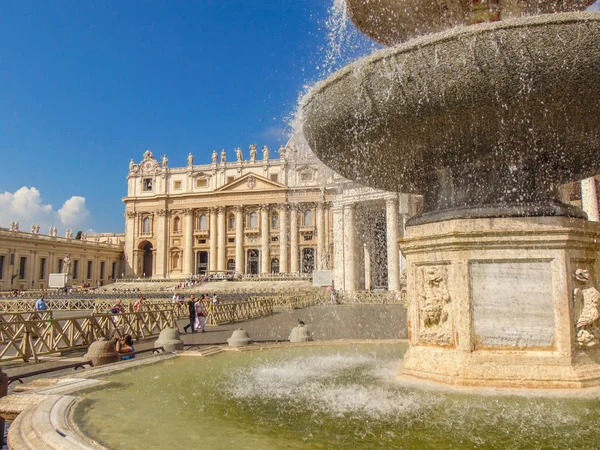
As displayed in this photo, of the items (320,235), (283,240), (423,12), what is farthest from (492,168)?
(283,240)

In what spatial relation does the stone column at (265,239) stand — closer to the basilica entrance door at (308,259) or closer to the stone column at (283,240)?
the stone column at (283,240)

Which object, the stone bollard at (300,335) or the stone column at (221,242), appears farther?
the stone column at (221,242)

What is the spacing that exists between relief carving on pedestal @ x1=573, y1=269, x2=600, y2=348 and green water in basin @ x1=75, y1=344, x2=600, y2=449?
50cm

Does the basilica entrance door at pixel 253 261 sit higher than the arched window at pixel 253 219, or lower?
lower

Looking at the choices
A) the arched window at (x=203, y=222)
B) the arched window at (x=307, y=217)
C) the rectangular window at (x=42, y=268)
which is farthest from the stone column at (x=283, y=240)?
the rectangular window at (x=42, y=268)

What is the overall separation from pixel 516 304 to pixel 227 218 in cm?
6460

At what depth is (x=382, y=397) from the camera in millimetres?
3672

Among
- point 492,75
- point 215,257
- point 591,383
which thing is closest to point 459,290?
point 591,383

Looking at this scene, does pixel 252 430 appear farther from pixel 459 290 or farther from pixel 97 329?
pixel 97 329

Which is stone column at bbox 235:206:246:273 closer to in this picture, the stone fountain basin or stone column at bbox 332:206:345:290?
stone column at bbox 332:206:345:290

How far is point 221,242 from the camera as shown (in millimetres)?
66000

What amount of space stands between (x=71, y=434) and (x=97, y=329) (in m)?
10.3

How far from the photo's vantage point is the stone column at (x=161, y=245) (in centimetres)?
6800

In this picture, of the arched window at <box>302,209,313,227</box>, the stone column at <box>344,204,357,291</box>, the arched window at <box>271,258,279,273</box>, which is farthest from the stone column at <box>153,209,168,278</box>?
the stone column at <box>344,204,357,291</box>
